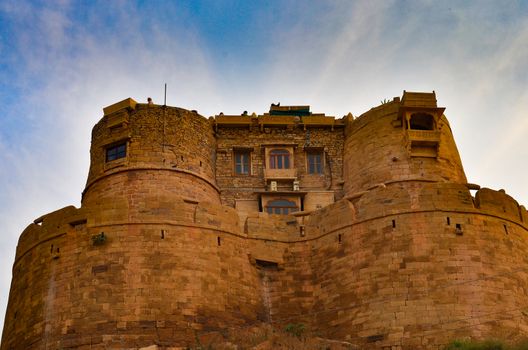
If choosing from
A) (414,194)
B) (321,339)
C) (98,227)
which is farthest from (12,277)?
(414,194)

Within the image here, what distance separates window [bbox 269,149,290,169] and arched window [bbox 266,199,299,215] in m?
1.41

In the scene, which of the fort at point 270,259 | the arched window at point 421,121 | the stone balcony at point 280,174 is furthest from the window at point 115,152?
the arched window at point 421,121

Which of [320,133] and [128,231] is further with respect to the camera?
[320,133]

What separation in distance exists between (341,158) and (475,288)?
8999 millimetres

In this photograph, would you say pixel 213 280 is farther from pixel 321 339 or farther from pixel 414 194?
pixel 414 194

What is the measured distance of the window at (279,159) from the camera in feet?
101

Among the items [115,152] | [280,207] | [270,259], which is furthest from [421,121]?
[115,152]

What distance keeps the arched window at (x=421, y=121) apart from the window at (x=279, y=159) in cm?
435

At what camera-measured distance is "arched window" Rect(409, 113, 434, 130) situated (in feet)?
97.2

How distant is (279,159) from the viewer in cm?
3100

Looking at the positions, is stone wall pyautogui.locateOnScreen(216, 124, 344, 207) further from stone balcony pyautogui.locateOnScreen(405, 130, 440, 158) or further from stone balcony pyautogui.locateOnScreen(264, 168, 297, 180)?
stone balcony pyautogui.locateOnScreen(405, 130, 440, 158)

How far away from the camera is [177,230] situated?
24750mm

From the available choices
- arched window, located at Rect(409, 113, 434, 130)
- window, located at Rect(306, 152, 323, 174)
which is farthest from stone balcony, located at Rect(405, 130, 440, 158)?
window, located at Rect(306, 152, 323, 174)

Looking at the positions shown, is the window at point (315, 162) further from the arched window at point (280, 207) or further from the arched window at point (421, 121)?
the arched window at point (421, 121)
